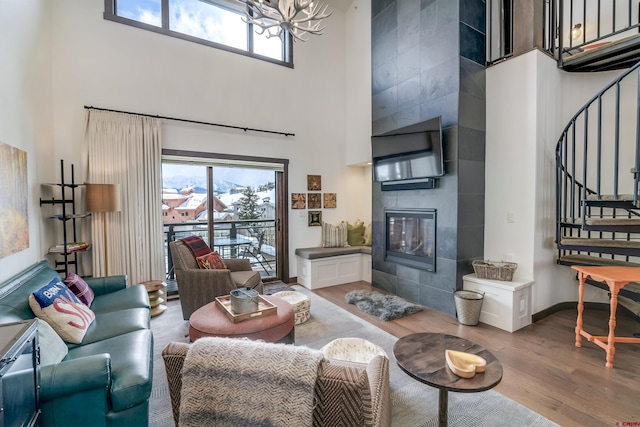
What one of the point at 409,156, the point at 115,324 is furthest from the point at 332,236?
the point at 115,324

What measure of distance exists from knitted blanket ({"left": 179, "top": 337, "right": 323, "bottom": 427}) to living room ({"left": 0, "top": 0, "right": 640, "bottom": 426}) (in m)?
2.23

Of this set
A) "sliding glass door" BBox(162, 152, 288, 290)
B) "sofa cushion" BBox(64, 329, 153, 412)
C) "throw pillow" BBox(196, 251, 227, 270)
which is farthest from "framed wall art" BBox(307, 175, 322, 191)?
"sofa cushion" BBox(64, 329, 153, 412)

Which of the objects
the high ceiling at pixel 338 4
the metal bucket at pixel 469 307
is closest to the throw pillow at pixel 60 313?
the metal bucket at pixel 469 307

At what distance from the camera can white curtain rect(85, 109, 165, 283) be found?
367cm

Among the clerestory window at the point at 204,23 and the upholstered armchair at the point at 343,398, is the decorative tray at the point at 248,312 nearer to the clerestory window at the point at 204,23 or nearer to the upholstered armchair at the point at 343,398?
the upholstered armchair at the point at 343,398

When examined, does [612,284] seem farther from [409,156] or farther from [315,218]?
[315,218]

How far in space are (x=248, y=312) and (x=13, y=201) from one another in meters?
2.16

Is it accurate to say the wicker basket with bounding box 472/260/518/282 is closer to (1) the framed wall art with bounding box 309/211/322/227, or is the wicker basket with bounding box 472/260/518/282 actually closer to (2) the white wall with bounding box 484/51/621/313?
(2) the white wall with bounding box 484/51/621/313

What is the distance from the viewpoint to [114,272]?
3793 mm

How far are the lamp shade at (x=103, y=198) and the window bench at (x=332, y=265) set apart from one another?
268cm

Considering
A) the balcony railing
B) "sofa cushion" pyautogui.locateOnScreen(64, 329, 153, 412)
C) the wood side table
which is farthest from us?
the balcony railing

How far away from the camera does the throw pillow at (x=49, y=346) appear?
1.61 meters

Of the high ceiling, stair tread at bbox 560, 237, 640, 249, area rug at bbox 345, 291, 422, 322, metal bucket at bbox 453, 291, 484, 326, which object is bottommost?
area rug at bbox 345, 291, 422, 322

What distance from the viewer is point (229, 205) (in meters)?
4.74
